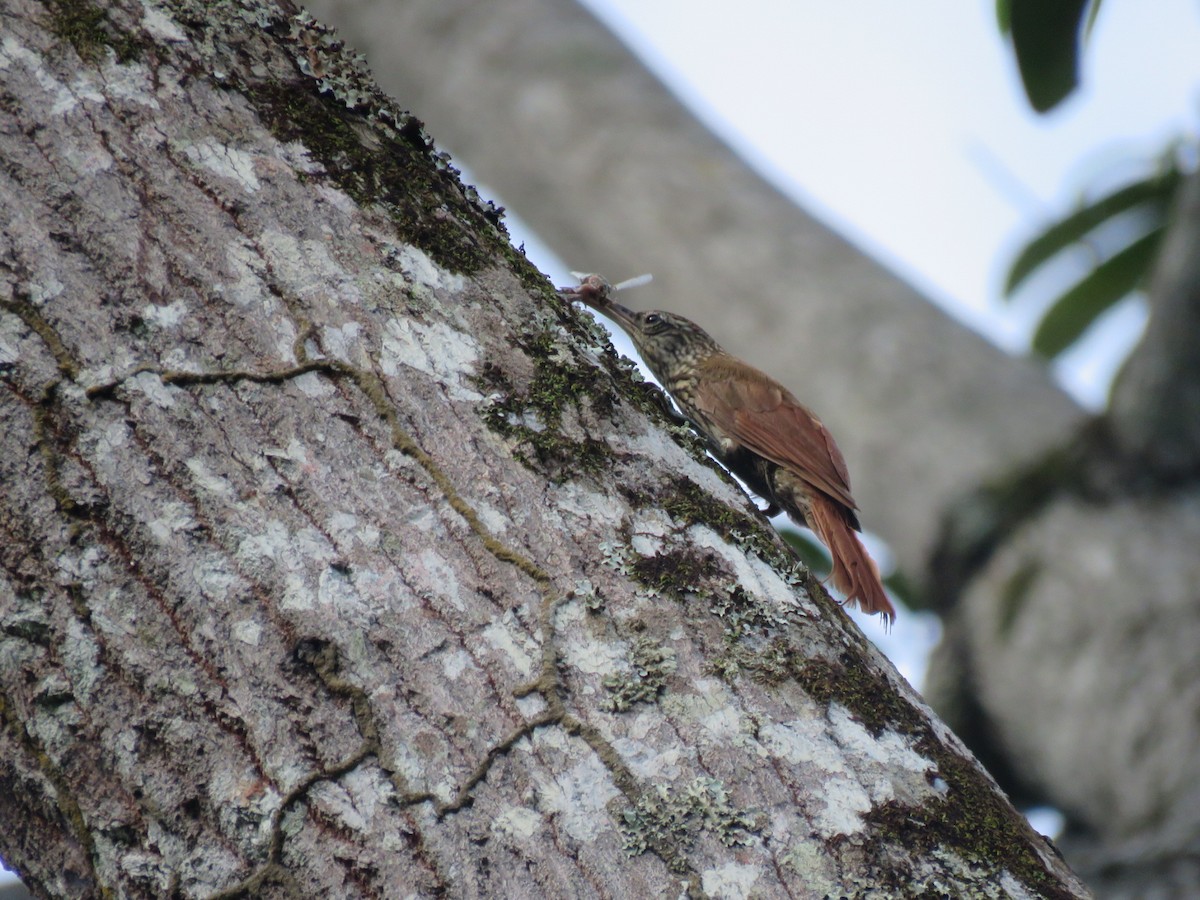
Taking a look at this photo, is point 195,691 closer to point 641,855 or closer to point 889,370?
point 641,855

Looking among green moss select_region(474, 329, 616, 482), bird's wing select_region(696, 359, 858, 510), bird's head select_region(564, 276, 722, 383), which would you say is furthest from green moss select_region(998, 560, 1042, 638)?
green moss select_region(474, 329, 616, 482)

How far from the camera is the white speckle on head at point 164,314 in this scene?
1341 millimetres

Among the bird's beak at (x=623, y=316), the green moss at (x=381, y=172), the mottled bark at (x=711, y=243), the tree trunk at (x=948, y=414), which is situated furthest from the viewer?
the mottled bark at (x=711, y=243)

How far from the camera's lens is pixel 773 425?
305 cm

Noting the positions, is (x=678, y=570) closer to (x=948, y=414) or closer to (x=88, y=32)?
(x=88, y=32)

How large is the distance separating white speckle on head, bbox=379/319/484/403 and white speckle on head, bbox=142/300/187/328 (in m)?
0.24

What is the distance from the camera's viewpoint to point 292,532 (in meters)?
1.26

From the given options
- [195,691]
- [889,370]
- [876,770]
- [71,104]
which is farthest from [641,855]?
[889,370]

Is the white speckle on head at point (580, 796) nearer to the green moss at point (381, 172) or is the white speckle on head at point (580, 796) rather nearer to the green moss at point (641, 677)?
the green moss at point (641, 677)

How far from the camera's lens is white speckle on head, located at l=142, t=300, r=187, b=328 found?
1341mm

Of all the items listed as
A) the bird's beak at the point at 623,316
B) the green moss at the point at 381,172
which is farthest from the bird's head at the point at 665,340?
the green moss at the point at 381,172

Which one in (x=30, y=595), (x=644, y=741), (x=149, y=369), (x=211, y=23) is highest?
(x=211, y=23)

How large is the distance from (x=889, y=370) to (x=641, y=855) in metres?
3.75

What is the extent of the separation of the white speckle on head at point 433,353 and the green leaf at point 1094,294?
4142 millimetres
